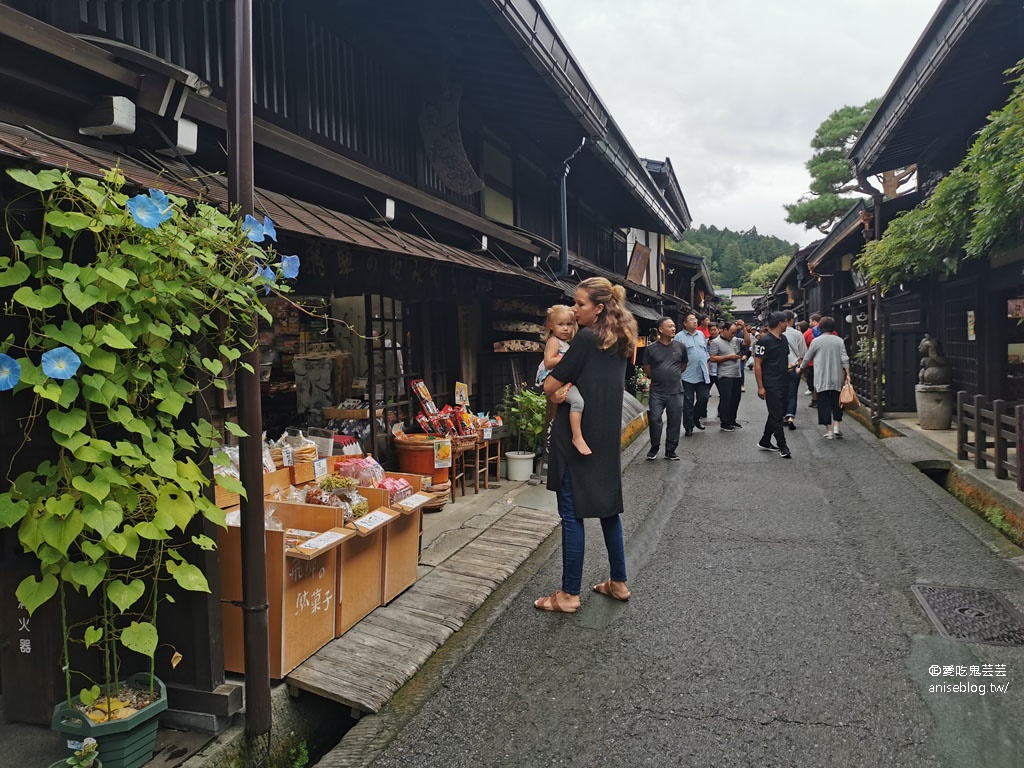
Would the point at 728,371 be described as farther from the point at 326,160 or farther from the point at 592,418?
the point at 326,160

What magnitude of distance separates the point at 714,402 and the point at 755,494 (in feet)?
40.4

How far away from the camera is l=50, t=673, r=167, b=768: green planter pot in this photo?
2562mm

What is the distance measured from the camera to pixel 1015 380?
393 inches

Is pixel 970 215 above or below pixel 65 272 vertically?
above

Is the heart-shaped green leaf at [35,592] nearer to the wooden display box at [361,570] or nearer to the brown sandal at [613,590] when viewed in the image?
the wooden display box at [361,570]

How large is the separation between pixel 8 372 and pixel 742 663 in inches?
147

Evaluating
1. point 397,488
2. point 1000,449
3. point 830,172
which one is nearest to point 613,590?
point 397,488

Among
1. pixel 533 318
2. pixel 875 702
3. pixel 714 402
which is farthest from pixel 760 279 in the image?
pixel 875 702

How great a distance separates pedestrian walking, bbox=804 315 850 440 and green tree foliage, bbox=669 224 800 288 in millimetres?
89465

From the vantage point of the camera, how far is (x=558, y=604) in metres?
4.50

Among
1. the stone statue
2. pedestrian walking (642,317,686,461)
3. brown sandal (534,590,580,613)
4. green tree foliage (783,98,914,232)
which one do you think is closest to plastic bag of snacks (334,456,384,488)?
brown sandal (534,590,580,613)

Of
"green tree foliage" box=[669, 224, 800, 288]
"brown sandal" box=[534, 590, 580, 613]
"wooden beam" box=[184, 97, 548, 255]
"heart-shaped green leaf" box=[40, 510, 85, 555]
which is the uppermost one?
"green tree foliage" box=[669, 224, 800, 288]

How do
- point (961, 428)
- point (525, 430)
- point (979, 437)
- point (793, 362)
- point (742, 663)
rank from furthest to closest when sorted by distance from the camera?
point (793, 362) < point (525, 430) < point (961, 428) < point (979, 437) < point (742, 663)

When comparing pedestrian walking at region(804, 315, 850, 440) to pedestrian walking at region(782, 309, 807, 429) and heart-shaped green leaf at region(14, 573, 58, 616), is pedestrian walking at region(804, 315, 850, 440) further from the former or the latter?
heart-shaped green leaf at region(14, 573, 58, 616)
